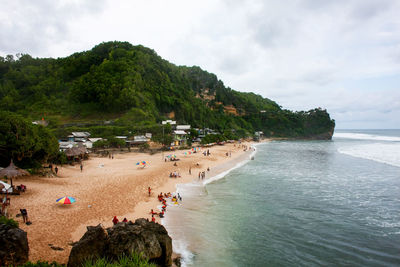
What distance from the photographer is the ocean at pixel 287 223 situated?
444 inches

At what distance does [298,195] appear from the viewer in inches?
832

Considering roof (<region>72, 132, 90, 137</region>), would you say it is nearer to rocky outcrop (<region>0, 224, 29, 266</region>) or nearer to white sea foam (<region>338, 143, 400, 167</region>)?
rocky outcrop (<region>0, 224, 29, 266</region>)

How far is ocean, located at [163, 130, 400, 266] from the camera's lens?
11288 mm

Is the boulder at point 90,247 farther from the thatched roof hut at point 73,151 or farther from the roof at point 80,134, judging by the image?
the roof at point 80,134

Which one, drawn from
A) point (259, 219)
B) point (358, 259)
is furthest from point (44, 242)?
point (358, 259)

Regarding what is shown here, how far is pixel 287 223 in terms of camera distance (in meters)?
15.1

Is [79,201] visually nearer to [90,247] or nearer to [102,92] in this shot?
[90,247]

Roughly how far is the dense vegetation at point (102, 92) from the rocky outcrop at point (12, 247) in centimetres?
4236

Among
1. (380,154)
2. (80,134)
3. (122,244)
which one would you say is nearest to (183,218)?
(122,244)

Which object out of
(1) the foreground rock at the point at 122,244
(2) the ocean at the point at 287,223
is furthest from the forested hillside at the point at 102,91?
(1) the foreground rock at the point at 122,244

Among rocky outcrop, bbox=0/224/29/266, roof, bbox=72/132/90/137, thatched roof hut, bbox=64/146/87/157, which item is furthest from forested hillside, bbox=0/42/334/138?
rocky outcrop, bbox=0/224/29/266

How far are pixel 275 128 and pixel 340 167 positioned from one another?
104367 mm

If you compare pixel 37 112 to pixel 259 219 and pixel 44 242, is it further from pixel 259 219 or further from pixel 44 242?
pixel 259 219

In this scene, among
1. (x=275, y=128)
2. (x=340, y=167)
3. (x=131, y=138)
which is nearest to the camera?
(x=340, y=167)
